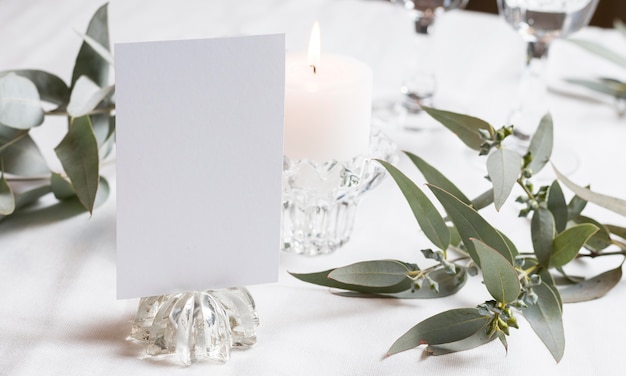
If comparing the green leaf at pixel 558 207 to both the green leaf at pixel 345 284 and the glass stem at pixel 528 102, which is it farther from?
the glass stem at pixel 528 102

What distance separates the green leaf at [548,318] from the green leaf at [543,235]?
4 cm

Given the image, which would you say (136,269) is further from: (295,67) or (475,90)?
(475,90)

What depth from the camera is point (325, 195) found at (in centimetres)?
55

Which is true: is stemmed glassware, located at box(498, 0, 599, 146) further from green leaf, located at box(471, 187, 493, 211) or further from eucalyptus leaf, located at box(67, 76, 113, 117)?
eucalyptus leaf, located at box(67, 76, 113, 117)

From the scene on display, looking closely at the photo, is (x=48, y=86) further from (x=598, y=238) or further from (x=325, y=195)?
(x=598, y=238)

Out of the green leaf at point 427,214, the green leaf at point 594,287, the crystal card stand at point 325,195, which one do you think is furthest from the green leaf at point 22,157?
the green leaf at point 594,287

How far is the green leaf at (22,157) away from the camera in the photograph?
2.02 ft

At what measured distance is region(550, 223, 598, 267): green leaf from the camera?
0.51 meters

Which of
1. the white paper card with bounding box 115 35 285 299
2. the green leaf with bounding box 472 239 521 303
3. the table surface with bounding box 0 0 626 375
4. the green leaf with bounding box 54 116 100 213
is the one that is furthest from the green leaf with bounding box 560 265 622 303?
the green leaf with bounding box 54 116 100 213

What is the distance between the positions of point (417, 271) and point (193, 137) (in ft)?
0.57

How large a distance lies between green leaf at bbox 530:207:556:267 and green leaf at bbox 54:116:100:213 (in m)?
0.29

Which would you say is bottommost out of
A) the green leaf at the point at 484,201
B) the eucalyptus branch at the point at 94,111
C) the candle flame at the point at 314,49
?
the green leaf at the point at 484,201

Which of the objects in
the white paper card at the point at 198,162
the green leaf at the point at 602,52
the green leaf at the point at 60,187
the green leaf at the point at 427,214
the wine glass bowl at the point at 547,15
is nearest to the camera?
the white paper card at the point at 198,162

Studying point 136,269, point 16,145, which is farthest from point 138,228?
point 16,145
